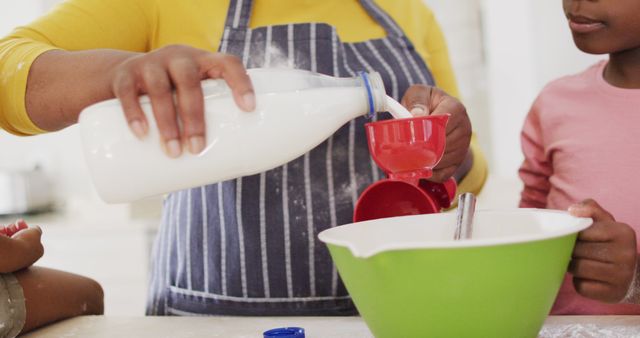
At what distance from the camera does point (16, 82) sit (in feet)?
2.50

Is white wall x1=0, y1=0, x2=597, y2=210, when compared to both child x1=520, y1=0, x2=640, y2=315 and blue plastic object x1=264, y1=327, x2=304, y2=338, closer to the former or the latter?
child x1=520, y1=0, x2=640, y2=315

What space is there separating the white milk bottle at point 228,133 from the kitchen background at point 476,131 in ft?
3.80

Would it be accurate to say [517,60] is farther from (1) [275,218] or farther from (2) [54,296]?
(2) [54,296]

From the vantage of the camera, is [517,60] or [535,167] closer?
[535,167]

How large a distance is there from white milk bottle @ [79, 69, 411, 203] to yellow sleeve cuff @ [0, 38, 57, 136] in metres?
0.18

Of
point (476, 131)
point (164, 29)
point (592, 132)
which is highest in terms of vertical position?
point (164, 29)

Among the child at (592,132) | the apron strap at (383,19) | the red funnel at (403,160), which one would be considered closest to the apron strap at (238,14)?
the apron strap at (383,19)

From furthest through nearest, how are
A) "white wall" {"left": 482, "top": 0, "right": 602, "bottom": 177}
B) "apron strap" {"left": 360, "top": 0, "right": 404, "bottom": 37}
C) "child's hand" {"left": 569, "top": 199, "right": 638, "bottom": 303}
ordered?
"white wall" {"left": 482, "top": 0, "right": 602, "bottom": 177} < "apron strap" {"left": 360, "top": 0, "right": 404, "bottom": 37} < "child's hand" {"left": 569, "top": 199, "right": 638, "bottom": 303}

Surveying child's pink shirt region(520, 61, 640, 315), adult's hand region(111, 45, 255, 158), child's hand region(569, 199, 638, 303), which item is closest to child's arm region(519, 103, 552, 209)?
child's pink shirt region(520, 61, 640, 315)

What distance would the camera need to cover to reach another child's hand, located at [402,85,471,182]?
858 mm

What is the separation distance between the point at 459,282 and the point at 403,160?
0.71 feet

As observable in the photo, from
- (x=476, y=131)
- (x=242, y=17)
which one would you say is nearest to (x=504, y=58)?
(x=476, y=131)

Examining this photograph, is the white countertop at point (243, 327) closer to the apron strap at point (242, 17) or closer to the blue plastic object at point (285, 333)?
the blue plastic object at point (285, 333)

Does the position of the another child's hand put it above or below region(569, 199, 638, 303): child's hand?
above
